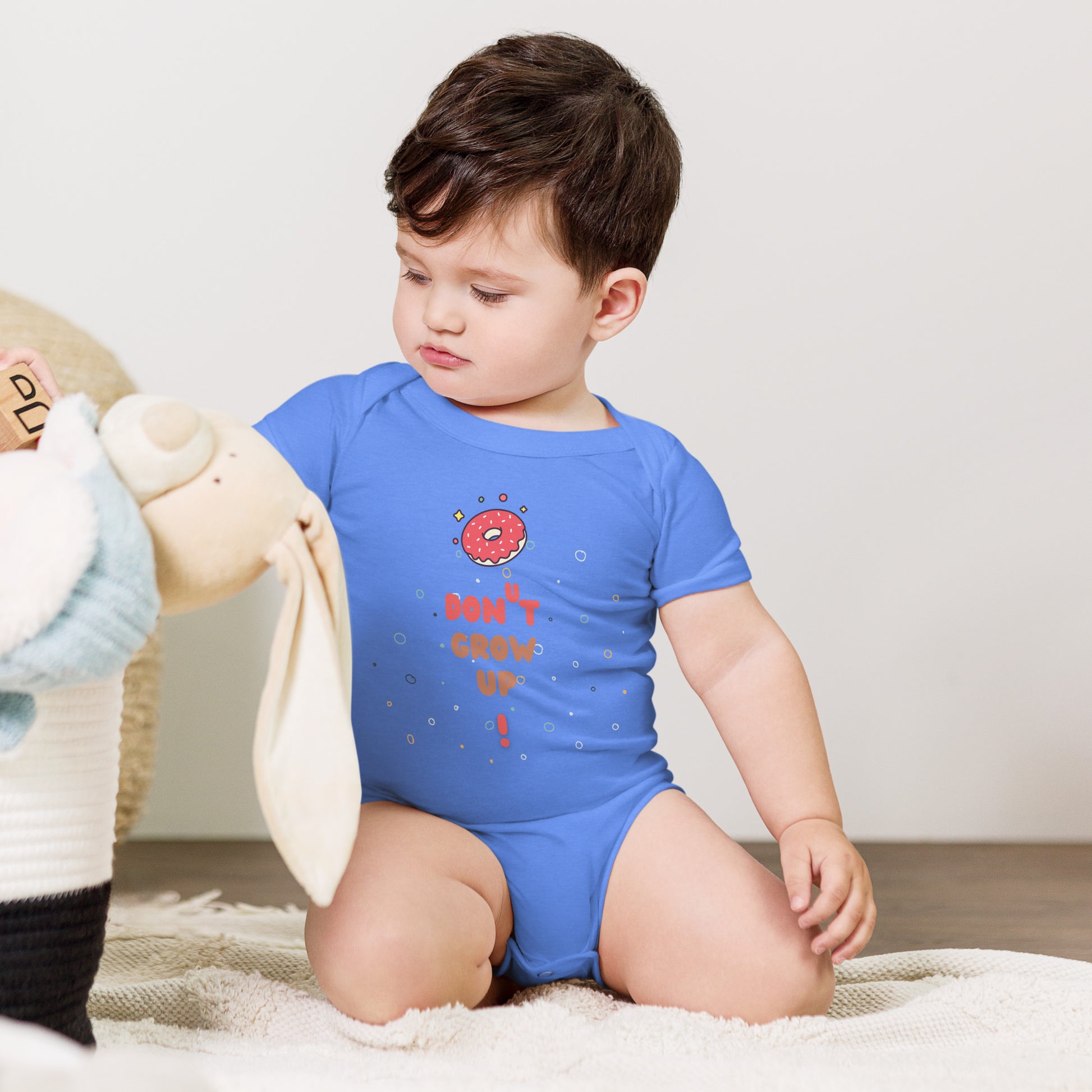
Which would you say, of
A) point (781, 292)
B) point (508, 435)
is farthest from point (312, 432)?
point (781, 292)

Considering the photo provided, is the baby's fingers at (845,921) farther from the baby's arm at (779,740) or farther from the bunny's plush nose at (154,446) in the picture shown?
the bunny's plush nose at (154,446)

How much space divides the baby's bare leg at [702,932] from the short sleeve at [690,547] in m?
0.17

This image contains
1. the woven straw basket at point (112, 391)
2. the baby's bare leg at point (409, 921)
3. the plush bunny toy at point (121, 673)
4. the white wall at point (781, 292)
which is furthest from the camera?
the white wall at point (781, 292)

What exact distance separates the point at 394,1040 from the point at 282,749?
0.25 m

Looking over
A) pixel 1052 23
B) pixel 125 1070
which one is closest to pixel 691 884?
pixel 125 1070

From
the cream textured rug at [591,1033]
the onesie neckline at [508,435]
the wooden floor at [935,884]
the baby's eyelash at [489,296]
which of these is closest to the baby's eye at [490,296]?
the baby's eyelash at [489,296]

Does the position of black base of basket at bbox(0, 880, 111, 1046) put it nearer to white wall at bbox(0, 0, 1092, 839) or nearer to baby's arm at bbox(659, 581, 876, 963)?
baby's arm at bbox(659, 581, 876, 963)

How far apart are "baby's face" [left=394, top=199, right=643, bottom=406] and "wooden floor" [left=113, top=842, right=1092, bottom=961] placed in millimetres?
581

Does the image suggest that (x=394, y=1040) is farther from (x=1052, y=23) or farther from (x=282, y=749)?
(x=1052, y=23)

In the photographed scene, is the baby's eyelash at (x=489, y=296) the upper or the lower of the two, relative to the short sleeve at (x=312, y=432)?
upper

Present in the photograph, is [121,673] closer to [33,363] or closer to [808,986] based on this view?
[33,363]

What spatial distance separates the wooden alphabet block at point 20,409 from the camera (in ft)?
2.05

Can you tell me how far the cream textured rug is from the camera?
0.64 metres

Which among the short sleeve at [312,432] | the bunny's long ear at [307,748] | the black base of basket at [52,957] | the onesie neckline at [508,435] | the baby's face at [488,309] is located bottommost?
the black base of basket at [52,957]
